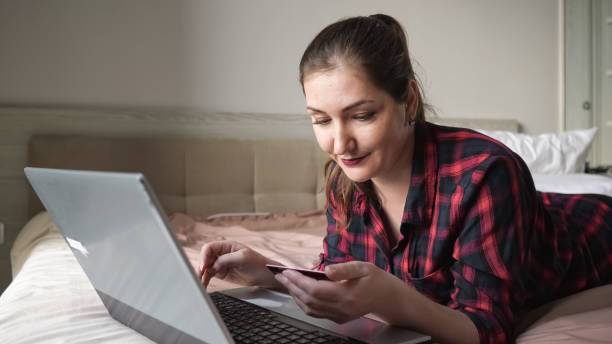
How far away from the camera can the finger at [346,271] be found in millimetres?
570

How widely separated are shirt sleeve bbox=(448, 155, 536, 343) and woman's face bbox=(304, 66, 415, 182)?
0.14m

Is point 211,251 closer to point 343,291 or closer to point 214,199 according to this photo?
point 343,291

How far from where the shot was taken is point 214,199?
236cm

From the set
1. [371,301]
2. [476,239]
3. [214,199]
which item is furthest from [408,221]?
[214,199]

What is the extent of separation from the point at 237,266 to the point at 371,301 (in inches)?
12.5

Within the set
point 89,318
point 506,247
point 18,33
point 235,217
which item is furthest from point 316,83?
point 18,33

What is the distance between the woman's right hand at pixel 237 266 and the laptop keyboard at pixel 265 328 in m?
0.13

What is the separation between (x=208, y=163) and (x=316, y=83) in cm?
160

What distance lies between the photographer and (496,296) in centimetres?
73

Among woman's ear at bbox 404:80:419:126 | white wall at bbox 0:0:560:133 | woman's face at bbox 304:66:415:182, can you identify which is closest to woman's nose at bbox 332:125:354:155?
woman's face at bbox 304:66:415:182

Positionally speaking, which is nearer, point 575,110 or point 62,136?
point 62,136

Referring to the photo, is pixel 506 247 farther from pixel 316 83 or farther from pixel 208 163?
pixel 208 163

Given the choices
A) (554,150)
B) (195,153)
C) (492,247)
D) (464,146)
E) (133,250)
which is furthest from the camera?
(554,150)

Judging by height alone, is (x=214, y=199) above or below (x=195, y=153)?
below
